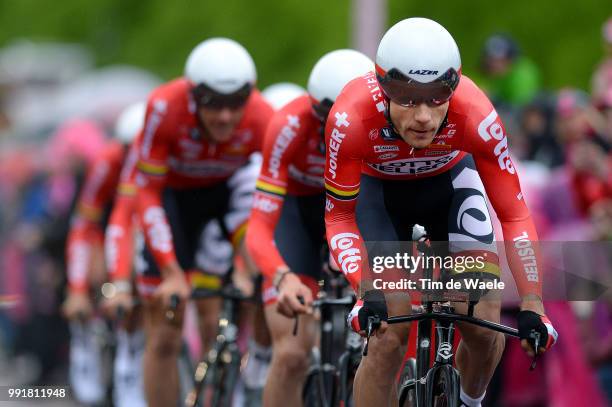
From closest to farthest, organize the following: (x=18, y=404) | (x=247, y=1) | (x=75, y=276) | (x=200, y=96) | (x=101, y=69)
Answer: (x=18, y=404)
(x=200, y=96)
(x=75, y=276)
(x=247, y=1)
(x=101, y=69)

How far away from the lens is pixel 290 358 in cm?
879

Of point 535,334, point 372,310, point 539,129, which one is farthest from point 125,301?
point 535,334

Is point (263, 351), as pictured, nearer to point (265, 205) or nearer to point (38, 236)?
point (265, 205)

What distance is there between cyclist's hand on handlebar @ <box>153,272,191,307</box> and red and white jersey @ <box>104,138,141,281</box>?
1.72 metres

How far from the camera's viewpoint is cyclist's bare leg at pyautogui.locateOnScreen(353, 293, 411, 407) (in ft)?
23.7

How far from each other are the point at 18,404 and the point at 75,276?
4064 millimetres

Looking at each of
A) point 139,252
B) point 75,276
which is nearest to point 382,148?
point 139,252

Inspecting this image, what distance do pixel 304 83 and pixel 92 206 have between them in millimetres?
8926

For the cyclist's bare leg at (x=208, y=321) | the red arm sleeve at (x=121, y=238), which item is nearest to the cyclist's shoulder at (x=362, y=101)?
the cyclist's bare leg at (x=208, y=321)

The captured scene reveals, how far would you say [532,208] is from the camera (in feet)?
36.6

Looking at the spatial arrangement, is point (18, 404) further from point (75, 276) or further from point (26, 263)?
point (26, 263)

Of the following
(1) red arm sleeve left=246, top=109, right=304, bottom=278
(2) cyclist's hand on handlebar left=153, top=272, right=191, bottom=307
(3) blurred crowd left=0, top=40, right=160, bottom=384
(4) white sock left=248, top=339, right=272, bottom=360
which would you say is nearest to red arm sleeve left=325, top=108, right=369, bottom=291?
(1) red arm sleeve left=246, top=109, right=304, bottom=278

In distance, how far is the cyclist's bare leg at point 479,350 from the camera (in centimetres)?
709

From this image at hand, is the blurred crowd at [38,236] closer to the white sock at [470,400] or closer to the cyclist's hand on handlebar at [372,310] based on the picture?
the white sock at [470,400]
